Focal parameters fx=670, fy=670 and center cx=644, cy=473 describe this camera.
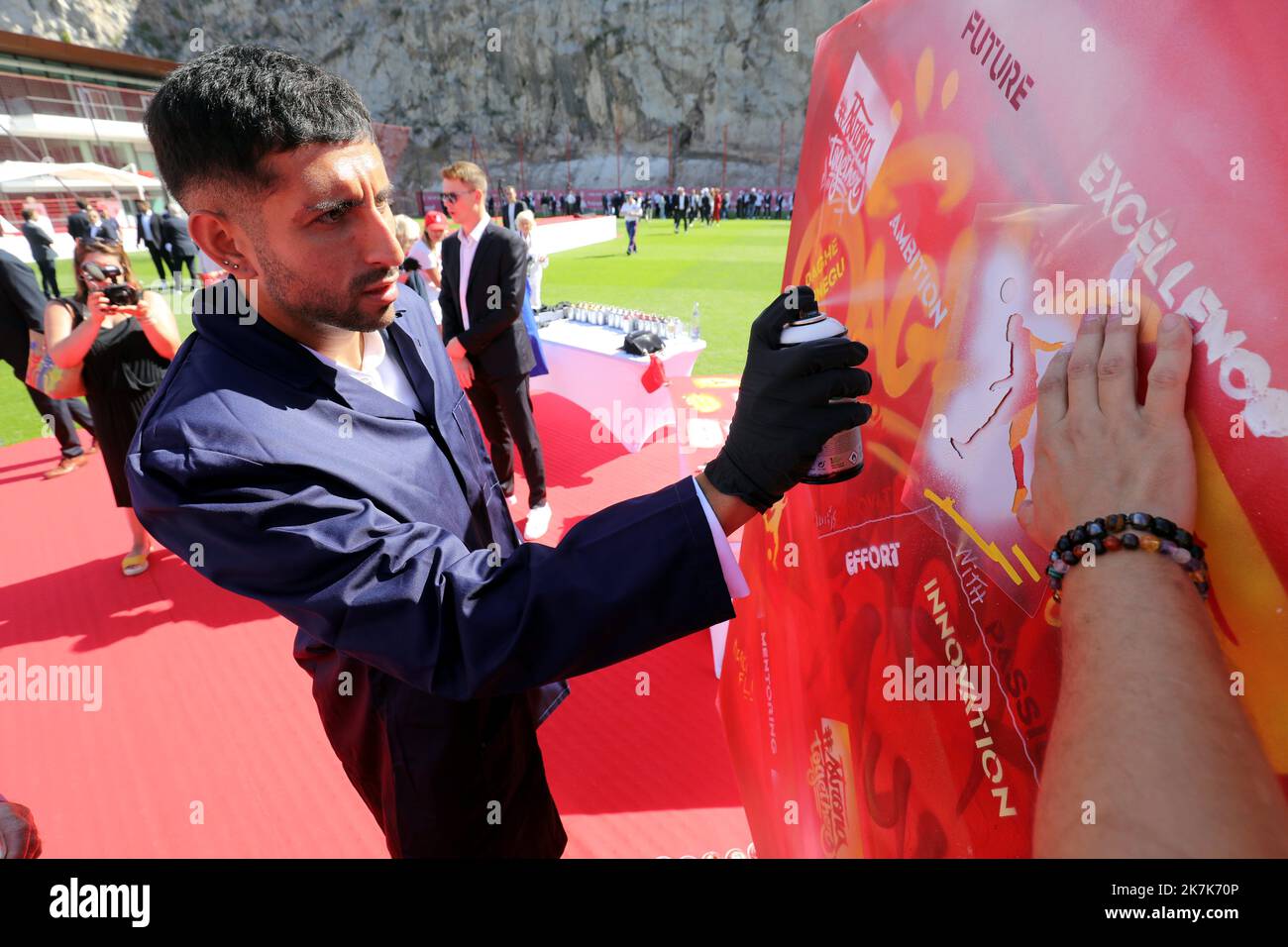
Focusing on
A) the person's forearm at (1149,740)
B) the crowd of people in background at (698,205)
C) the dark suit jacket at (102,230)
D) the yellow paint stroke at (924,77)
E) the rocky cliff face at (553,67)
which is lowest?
the person's forearm at (1149,740)

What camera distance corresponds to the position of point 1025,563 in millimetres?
1008

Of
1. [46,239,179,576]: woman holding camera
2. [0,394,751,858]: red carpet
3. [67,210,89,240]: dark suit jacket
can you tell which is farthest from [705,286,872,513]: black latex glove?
[67,210,89,240]: dark suit jacket

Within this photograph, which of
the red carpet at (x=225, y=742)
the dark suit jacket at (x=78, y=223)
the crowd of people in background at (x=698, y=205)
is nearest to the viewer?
the red carpet at (x=225, y=742)

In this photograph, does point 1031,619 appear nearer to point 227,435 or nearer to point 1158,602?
point 1158,602

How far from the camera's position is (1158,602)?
0.73 meters

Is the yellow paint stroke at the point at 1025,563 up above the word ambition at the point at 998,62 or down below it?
below

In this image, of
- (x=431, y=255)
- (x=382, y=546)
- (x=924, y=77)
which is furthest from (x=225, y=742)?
(x=431, y=255)

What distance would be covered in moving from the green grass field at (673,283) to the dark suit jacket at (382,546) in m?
6.03

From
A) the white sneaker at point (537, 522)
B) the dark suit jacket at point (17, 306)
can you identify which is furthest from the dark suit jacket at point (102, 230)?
the white sneaker at point (537, 522)

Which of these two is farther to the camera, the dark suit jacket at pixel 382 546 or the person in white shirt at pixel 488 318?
the person in white shirt at pixel 488 318

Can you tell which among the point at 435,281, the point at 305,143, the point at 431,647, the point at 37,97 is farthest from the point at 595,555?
the point at 37,97

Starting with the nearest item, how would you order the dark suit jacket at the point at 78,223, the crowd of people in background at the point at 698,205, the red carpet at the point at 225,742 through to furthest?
the red carpet at the point at 225,742 < the dark suit jacket at the point at 78,223 < the crowd of people in background at the point at 698,205

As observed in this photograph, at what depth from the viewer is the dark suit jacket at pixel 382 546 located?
3.30 ft

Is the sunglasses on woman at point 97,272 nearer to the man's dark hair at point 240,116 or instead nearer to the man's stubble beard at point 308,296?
the man's dark hair at point 240,116
